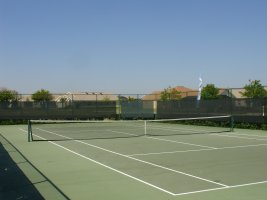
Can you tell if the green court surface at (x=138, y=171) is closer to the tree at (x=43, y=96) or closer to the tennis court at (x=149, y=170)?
the tennis court at (x=149, y=170)

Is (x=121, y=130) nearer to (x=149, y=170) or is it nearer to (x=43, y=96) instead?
(x=149, y=170)

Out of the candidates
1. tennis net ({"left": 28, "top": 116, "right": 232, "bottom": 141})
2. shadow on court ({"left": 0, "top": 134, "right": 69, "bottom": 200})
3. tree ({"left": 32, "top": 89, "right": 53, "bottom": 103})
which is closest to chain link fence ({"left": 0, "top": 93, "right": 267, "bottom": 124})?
tennis net ({"left": 28, "top": 116, "right": 232, "bottom": 141})

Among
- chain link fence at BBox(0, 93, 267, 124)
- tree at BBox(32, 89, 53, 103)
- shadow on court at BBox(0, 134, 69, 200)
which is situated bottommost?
shadow on court at BBox(0, 134, 69, 200)

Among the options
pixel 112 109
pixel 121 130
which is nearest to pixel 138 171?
pixel 121 130

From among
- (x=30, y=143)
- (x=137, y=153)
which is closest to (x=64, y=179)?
(x=137, y=153)

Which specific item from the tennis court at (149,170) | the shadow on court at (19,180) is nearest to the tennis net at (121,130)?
the tennis court at (149,170)

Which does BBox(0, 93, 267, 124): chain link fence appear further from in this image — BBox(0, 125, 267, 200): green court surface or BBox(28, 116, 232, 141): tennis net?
BBox(0, 125, 267, 200): green court surface

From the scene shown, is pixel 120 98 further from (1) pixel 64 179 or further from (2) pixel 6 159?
(1) pixel 64 179

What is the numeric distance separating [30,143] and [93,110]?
20154 millimetres

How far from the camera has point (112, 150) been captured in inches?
575

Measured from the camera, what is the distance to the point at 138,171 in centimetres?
1015

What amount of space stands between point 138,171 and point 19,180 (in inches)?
107

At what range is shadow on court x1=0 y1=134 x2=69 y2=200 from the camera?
25.0 feet

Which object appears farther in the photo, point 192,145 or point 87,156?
point 192,145
